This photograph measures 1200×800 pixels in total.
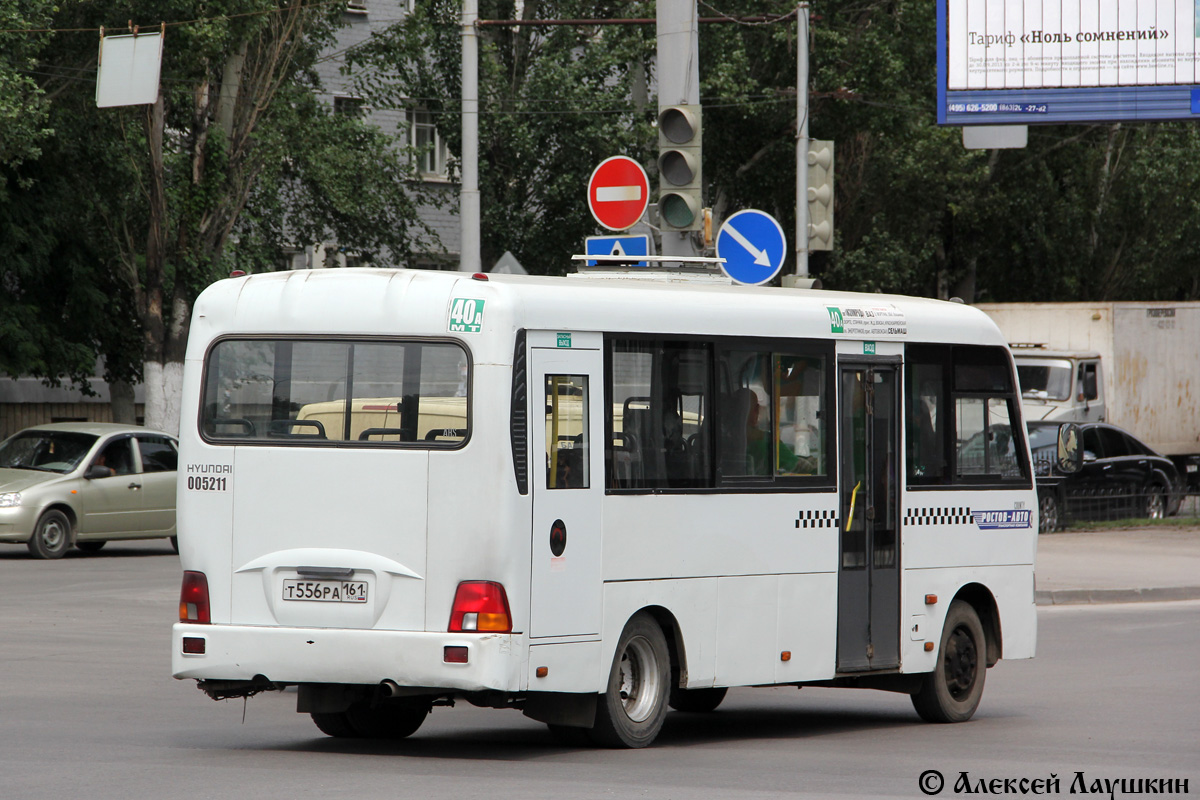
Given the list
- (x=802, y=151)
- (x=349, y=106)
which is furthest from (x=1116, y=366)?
(x=349, y=106)

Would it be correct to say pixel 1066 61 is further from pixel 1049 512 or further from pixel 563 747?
pixel 563 747

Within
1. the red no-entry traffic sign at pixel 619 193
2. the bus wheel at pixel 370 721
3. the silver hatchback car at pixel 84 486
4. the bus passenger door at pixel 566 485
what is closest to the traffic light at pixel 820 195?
the red no-entry traffic sign at pixel 619 193

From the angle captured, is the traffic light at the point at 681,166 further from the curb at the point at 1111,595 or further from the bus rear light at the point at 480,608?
the curb at the point at 1111,595

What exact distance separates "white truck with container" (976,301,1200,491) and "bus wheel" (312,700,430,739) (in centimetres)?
2187

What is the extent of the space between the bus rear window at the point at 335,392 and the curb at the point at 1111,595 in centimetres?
1206

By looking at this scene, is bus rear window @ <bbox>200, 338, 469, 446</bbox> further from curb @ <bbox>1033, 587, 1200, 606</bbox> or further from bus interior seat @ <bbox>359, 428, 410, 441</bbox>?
curb @ <bbox>1033, 587, 1200, 606</bbox>

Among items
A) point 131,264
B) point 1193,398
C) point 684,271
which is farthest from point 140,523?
point 1193,398

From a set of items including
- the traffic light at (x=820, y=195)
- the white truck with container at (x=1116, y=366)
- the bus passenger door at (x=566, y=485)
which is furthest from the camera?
the white truck with container at (x=1116, y=366)


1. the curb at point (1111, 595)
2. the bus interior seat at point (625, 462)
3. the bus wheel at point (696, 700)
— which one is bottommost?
the curb at point (1111, 595)

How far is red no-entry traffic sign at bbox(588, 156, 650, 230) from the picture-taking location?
1313 centimetres

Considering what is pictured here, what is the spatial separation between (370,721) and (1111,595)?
39.5 ft

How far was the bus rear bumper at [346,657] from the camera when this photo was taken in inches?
334

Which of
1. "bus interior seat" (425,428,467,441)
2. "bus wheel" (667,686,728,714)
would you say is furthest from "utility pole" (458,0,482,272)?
"bus interior seat" (425,428,467,441)

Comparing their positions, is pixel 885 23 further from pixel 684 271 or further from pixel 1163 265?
pixel 684 271
